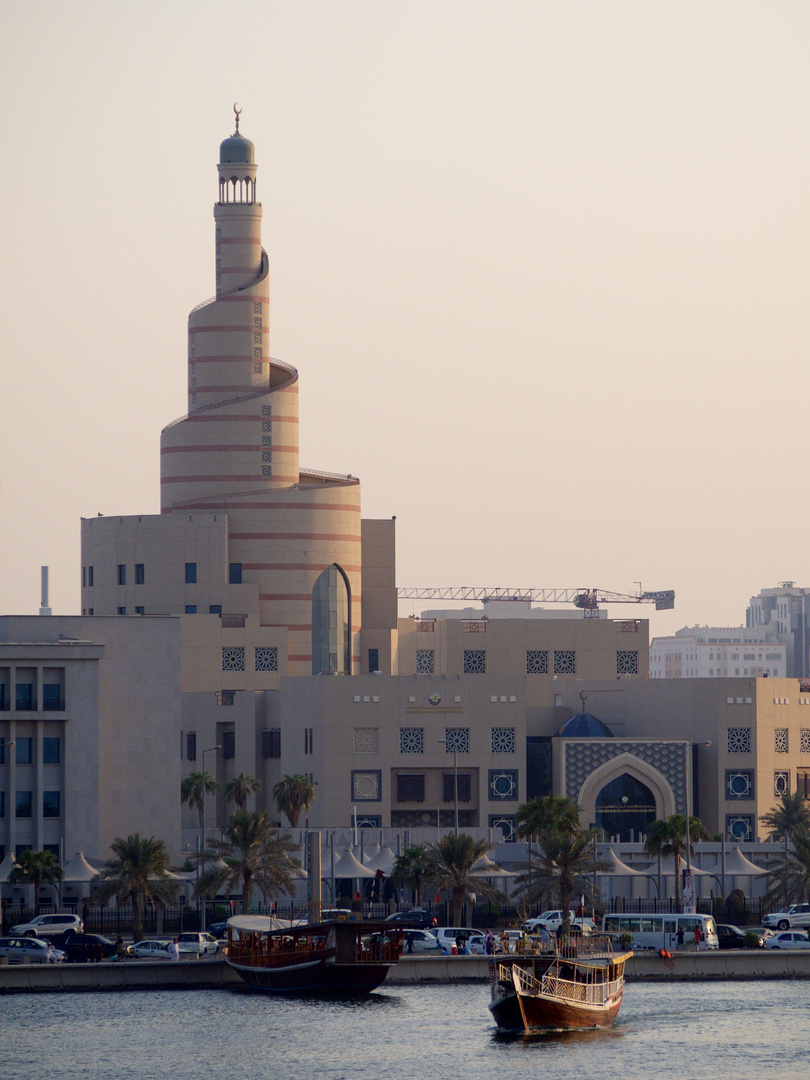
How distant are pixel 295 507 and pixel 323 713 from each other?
2049 centimetres

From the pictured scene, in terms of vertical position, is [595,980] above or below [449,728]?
below

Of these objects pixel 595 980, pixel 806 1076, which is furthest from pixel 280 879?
pixel 806 1076

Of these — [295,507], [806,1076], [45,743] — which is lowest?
[806,1076]

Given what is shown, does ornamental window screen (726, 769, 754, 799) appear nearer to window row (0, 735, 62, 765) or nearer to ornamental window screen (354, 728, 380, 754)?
ornamental window screen (354, 728, 380, 754)

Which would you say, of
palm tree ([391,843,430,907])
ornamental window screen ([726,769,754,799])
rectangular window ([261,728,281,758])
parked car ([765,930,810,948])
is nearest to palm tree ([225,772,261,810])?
rectangular window ([261,728,281,758])

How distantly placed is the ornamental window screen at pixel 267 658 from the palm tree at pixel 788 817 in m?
33.5

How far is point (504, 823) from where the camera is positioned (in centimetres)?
13088

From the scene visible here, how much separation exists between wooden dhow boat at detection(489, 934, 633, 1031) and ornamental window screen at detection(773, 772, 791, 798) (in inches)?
2289

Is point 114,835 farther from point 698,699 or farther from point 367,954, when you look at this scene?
point 698,699

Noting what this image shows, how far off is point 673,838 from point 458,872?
12525 millimetres

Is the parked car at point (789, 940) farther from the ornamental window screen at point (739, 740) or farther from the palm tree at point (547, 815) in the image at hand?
the ornamental window screen at point (739, 740)

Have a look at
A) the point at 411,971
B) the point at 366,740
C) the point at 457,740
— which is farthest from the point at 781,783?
the point at 411,971

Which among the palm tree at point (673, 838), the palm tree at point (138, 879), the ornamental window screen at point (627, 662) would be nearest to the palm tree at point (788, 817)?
the palm tree at point (673, 838)

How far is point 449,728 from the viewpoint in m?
132
